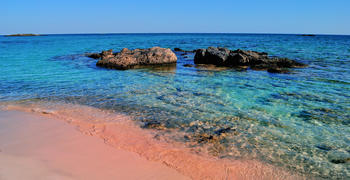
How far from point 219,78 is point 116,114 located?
656 cm

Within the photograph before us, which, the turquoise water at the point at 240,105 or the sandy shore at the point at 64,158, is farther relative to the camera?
the turquoise water at the point at 240,105

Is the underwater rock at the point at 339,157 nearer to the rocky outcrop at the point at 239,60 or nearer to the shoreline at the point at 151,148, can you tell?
the shoreline at the point at 151,148

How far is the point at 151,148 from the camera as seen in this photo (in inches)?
183

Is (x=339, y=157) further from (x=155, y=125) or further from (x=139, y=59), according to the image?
(x=139, y=59)

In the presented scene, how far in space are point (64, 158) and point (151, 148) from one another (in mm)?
1526

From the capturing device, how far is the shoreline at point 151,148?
3.90 m

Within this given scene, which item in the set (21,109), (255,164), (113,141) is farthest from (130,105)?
(255,164)

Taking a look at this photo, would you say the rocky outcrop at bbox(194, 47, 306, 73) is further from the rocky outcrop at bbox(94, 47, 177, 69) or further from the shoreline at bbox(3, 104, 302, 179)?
the shoreline at bbox(3, 104, 302, 179)

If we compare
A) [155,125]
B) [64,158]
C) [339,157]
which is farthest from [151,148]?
[339,157]

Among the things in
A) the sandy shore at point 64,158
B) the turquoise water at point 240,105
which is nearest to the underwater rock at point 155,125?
the turquoise water at point 240,105

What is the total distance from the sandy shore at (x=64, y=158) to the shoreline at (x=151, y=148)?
18 centimetres

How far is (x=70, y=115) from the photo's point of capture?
21.4ft

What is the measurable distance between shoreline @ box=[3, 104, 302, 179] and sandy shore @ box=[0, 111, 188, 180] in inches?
7.3

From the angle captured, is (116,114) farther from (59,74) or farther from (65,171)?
(59,74)
